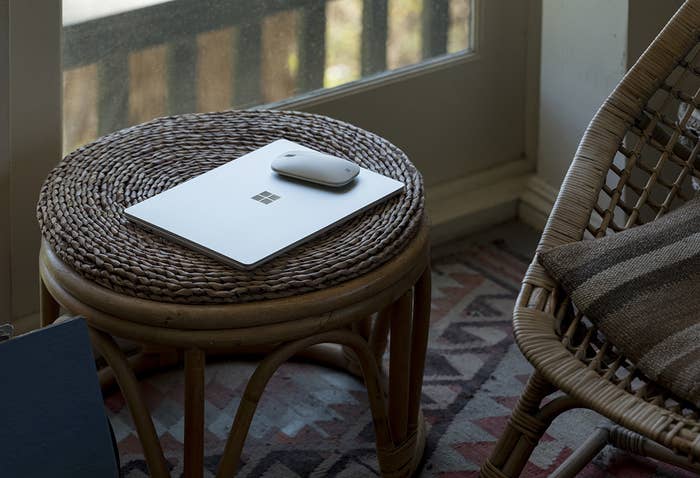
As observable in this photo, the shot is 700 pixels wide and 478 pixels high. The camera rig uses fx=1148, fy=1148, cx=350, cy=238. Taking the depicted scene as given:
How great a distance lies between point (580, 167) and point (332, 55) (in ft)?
2.07

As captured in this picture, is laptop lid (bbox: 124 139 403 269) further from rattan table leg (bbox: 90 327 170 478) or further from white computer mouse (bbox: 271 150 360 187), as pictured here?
rattan table leg (bbox: 90 327 170 478)

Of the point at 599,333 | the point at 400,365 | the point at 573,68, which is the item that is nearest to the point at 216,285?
the point at 400,365

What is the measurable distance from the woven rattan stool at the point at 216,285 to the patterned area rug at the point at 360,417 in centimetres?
12

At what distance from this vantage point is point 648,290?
1.21 meters

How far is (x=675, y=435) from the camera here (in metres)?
1.04

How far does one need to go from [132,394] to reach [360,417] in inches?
17.9

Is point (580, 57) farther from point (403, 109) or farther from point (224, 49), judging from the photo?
point (224, 49)

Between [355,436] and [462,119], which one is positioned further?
[462,119]

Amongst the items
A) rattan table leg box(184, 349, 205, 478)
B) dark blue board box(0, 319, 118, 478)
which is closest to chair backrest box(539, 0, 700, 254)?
rattan table leg box(184, 349, 205, 478)

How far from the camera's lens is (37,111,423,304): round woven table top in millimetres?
1152

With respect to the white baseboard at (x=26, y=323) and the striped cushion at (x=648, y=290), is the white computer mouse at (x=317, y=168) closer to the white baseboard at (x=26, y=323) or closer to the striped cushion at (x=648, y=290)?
the striped cushion at (x=648, y=290)

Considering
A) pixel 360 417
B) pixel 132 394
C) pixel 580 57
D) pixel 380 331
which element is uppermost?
pixel 580 57

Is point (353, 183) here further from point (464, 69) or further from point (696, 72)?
point (464, 69)

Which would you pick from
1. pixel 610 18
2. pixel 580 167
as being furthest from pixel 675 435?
pixel 610 18
